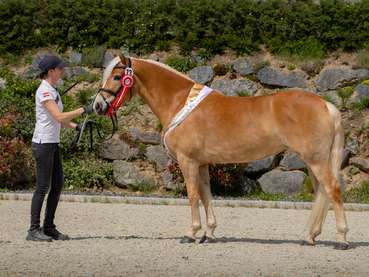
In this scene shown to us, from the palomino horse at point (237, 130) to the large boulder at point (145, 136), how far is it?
647 cm

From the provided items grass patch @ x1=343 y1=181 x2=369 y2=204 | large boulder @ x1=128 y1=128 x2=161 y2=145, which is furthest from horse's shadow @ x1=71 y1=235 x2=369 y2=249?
large boulder @ x1=128 y1=128 x2=161 y2=145

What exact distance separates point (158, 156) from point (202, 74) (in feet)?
8.68

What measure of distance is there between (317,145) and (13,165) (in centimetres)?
737

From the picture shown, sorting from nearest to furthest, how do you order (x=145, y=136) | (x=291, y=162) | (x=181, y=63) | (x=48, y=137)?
(x=48, y=137) < (x=291, y=162) < (x=145, y=136) < (x=181, y=63)

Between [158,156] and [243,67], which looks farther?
[243,67]

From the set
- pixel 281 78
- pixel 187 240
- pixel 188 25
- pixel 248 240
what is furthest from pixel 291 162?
pixel 187 240

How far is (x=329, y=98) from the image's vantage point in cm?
1598

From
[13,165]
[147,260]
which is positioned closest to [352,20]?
[13,165]

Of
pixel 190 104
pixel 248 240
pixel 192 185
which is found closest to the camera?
pixel 192 185

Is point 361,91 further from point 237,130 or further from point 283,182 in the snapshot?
point 237,130

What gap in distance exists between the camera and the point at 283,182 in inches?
563

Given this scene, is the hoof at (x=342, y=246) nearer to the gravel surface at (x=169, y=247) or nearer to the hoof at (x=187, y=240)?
the gravel surface at (x=169, y=247)

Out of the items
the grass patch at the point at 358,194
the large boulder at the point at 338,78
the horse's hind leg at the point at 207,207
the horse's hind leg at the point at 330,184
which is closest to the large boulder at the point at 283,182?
the grass patch at the point at 358,194

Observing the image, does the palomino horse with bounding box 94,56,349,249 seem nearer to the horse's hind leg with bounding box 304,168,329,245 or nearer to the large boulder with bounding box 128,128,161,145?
the horse's hind leg with bounding box 304,168,329,245
